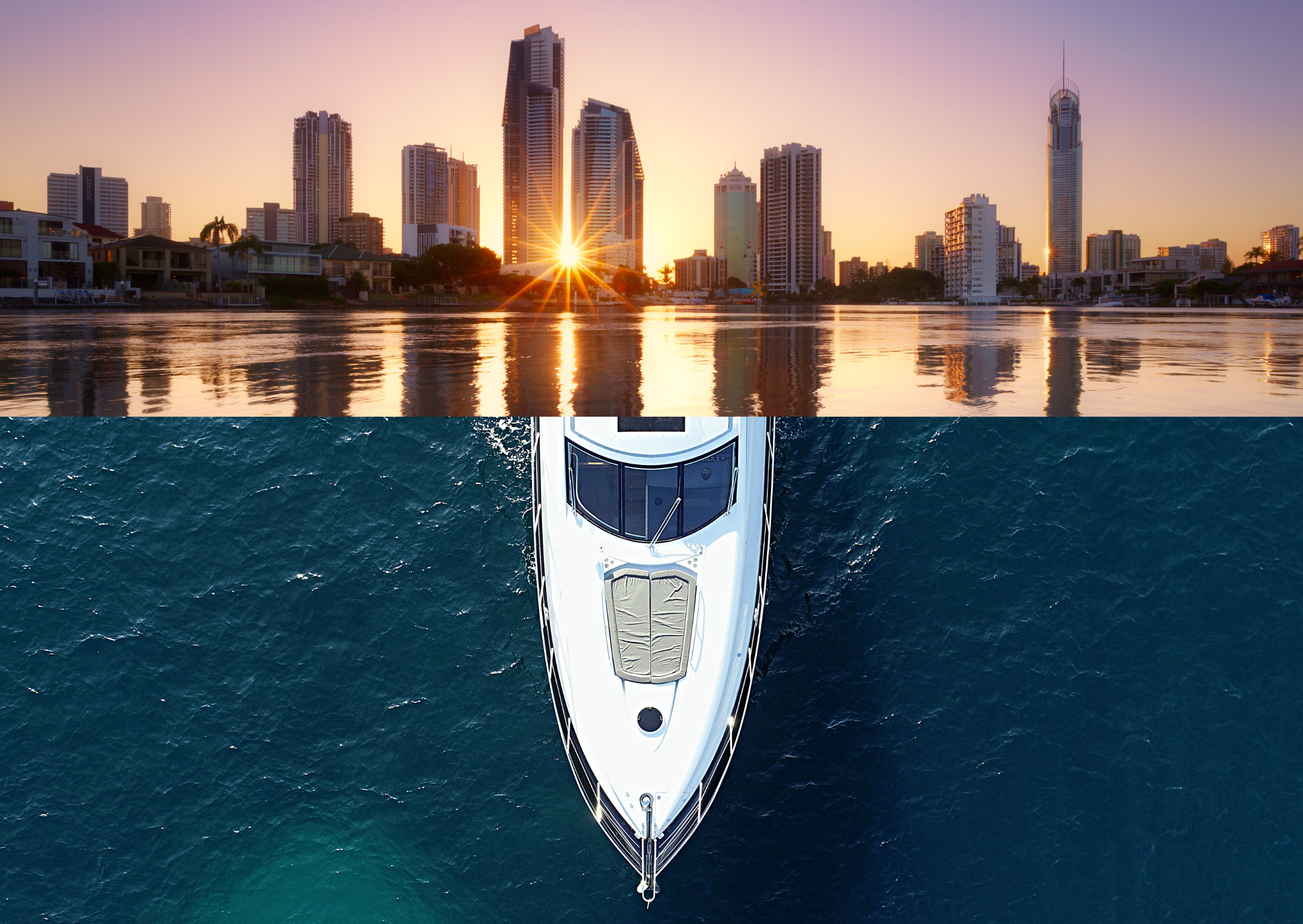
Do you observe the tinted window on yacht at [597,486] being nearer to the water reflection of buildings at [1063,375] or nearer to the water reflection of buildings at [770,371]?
the water reflection of buildings at [770,371]

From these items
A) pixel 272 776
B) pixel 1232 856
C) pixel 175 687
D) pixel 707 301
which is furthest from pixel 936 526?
pixel 707 301

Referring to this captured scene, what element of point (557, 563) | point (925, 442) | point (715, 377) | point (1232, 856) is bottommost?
point (1232, 856)

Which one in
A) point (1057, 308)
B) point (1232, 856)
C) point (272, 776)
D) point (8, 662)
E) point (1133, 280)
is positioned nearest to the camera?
point (1232, 856)

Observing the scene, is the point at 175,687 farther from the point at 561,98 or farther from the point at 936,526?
the point at 561,98

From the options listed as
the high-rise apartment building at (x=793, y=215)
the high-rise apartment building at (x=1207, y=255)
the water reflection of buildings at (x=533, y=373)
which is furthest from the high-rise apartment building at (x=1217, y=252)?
the water reflection of buildings at (x=533, y=373)

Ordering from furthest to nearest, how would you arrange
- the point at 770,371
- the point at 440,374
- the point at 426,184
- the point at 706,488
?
the point at 426,184 → the point at 770,371 → the point at 440,374 → the point at 706,488

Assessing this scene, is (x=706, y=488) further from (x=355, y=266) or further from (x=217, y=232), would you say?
(x=355, y=266)

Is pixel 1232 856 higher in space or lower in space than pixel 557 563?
lower

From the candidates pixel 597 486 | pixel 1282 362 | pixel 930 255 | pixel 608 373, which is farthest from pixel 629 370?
pixel 930 255
